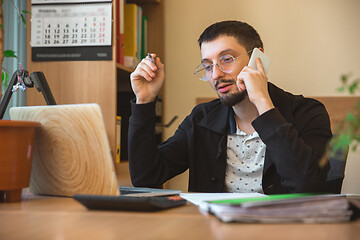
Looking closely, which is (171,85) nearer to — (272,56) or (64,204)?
(272,56)

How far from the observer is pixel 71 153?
95 centimetres

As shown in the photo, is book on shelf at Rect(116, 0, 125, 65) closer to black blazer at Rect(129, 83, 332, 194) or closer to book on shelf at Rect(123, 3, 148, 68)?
book on shelf at Rect(123, 3, 148, 68)

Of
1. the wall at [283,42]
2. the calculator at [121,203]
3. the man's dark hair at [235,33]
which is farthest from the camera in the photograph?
the wall at [283,42]

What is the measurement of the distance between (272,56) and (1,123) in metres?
1.99

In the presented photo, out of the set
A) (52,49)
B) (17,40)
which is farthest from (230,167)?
(17,40)

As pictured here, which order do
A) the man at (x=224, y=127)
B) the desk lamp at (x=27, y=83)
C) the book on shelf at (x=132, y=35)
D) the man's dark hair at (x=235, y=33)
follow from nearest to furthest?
the desk lamp at (x=27, y=83) < the man at (x=224, y=127) < the man's dark hair at (x=235, y=33) < the book on shelf at (x=132, y=35)

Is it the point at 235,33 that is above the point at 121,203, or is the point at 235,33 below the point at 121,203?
above

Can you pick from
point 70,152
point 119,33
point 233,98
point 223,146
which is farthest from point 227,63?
point 70,152

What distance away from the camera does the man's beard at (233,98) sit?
5.06ft

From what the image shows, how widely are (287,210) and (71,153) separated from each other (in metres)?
0.49

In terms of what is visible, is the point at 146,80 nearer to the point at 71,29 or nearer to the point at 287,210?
the point at 71,29

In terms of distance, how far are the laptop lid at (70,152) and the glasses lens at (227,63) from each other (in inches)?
31.0

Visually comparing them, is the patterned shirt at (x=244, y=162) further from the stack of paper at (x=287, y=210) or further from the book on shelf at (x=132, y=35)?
the book on shelf at (x=132, y=35)

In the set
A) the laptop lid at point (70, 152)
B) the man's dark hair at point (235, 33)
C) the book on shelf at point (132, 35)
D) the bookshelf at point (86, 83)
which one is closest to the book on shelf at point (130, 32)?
the book on shelf at point (132, 35)
